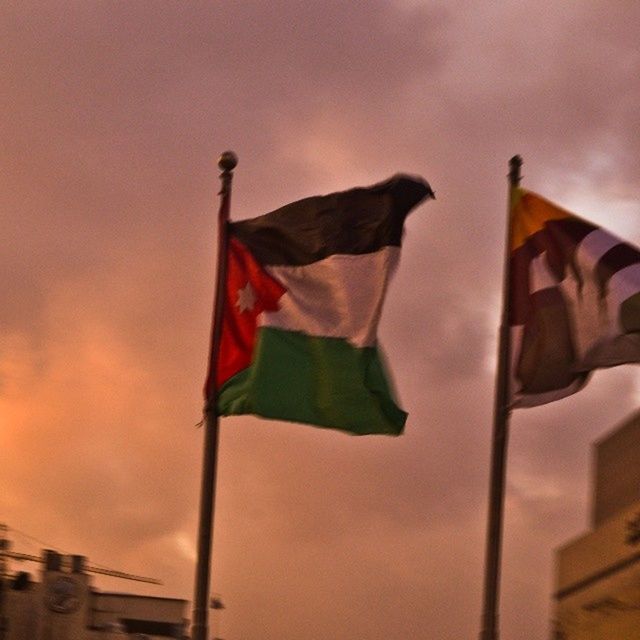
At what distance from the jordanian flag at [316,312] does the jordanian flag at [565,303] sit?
1387mm

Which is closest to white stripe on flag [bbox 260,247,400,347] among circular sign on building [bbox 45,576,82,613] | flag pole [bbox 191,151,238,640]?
flag pole [bbox 191,151,238,640]

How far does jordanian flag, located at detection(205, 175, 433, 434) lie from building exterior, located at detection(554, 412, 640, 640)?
2.55 meters

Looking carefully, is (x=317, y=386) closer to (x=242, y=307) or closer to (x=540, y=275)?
(x=242, y=307)

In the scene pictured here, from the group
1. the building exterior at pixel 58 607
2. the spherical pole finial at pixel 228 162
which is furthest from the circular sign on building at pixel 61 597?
the spherical pole finial at pixel 228 162

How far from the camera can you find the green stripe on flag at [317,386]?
63.3 ft

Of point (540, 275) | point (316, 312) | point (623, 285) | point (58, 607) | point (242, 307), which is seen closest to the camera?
point (623, 285)

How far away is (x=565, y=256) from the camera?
64.2 ft

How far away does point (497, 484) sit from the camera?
63.8 ft

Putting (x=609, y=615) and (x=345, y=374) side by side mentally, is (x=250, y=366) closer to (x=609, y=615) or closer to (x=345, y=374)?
(x=345, y=374)

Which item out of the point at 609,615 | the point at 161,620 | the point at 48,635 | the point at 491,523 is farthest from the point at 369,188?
the point at 161,620

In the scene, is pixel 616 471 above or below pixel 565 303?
below

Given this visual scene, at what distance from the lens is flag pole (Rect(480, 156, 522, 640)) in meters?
19.2

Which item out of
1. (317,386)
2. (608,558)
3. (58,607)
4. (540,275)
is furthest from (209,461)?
(58,607)

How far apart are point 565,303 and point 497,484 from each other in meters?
2.23
